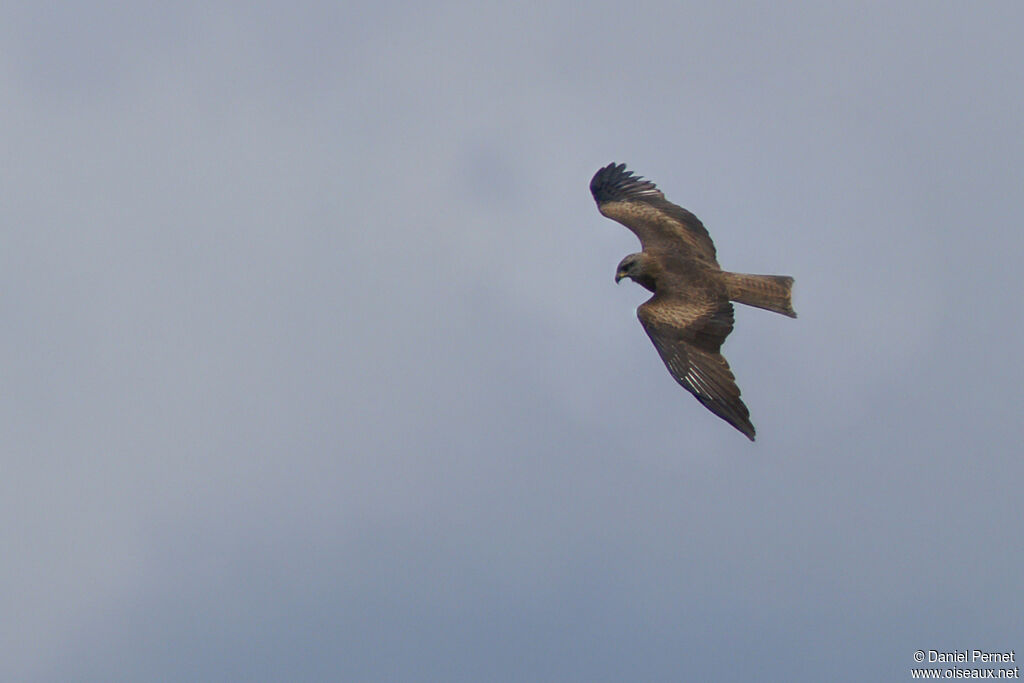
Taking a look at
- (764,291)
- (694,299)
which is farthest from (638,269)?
(764,291)

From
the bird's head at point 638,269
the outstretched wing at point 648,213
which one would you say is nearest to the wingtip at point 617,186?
the outstretched wing at point 648,213

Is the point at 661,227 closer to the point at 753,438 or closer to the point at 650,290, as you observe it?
the point at 650,290

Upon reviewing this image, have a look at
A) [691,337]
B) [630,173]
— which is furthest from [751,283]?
[630,173]

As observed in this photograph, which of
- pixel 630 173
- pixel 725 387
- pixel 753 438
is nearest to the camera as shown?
pixel 753 438

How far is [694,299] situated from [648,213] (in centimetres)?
427

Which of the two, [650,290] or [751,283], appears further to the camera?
[650,290]

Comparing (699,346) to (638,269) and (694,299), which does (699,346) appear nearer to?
(694,299)

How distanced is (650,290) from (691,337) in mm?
2362

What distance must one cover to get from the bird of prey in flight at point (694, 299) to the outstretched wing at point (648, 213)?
2 cm

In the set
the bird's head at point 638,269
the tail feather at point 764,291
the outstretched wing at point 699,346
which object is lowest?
the outstretched wing at point 699,346

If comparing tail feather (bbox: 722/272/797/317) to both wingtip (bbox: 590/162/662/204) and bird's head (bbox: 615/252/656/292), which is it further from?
wingtip (bbox: 590/162/662/204)

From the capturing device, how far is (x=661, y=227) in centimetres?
2872

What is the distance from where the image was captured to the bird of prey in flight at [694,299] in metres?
24.0

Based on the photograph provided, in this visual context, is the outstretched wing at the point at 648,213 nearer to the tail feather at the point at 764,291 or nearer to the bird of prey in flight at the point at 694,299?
the bird of prey in flight at the point at 694,299
